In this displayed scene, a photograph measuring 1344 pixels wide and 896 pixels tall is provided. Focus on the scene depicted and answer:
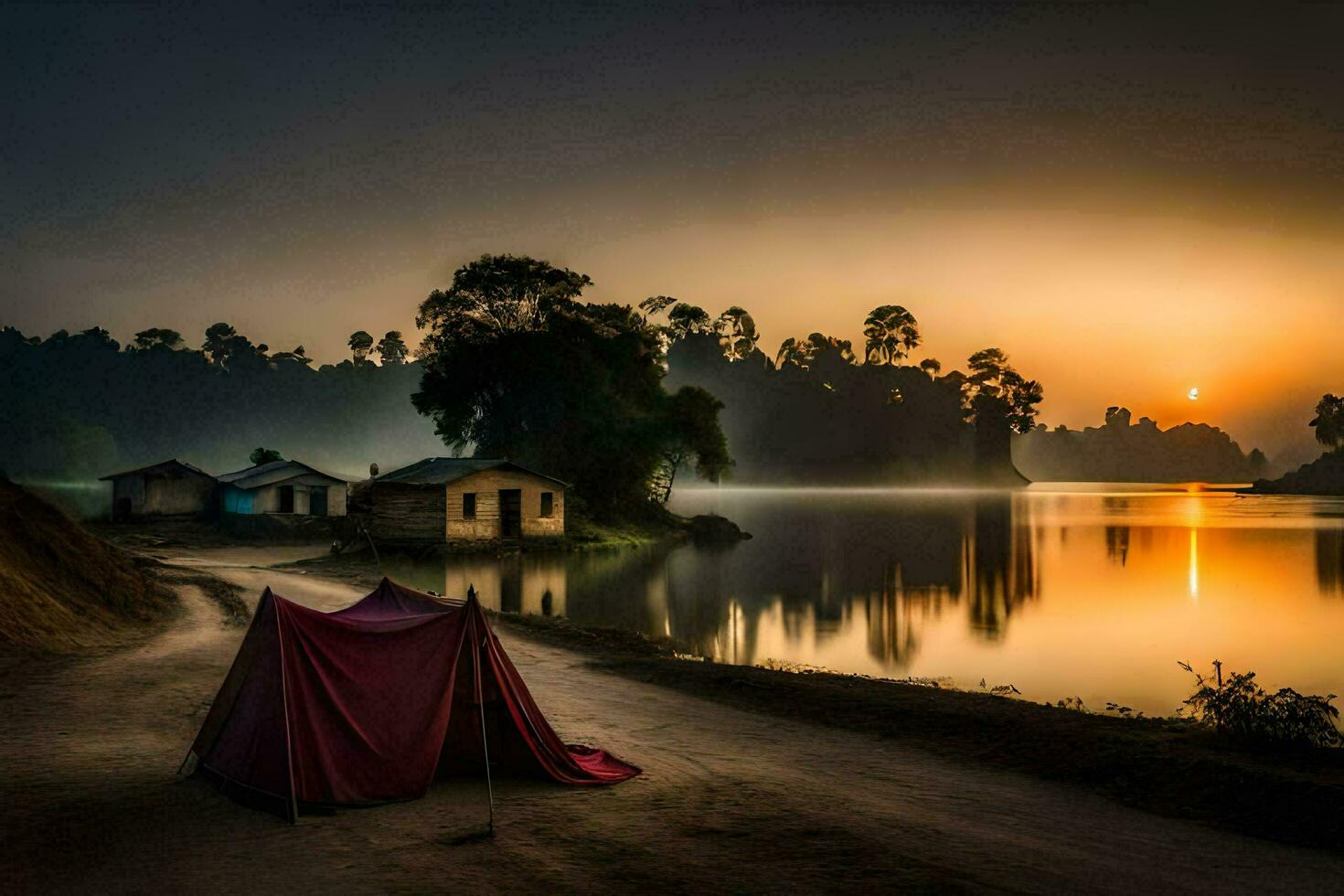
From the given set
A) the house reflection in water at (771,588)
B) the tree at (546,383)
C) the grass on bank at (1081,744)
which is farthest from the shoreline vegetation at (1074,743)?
the tree at (546,383)

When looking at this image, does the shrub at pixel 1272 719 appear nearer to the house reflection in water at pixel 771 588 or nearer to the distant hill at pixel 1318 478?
the house reflection in water at pixel 771 588

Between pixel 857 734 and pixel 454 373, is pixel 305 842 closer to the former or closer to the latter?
pixel 857 734

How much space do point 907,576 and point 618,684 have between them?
30.0m

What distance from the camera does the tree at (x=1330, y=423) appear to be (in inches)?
6048

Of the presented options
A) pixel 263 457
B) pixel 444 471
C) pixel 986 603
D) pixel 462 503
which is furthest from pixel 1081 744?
pixel 263 457

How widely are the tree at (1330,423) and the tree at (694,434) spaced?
435 ft

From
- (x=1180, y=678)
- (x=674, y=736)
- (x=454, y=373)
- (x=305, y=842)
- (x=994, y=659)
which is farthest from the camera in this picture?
(x=454, y=373)

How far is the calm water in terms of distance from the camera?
2425 cm

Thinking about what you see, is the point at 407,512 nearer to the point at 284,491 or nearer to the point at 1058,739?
the point at 284,491

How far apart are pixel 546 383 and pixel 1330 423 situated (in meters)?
149

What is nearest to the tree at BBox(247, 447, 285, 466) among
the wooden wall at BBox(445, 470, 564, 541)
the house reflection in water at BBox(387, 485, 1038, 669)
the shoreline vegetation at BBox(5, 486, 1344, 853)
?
the wooden wall at BBox(445, 470, 564, 541)

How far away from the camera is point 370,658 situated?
34.3ft

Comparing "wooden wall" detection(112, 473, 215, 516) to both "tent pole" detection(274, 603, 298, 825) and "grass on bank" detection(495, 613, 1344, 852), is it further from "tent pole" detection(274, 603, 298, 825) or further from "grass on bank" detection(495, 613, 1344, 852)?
"tent pole" detection(274, 603, 298, 825)

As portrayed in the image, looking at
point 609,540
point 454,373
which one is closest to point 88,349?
point 454,373
